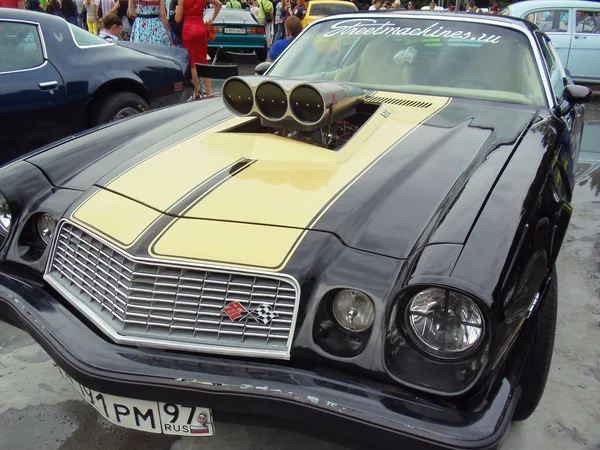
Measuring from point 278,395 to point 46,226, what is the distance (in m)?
1.19

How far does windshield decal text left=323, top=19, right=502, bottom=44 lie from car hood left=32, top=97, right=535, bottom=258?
761mm

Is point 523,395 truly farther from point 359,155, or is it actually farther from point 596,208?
point 596,208

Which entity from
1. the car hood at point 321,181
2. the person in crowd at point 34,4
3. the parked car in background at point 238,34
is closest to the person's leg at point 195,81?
the parked car in background at point 238,34

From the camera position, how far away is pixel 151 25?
6785 mm

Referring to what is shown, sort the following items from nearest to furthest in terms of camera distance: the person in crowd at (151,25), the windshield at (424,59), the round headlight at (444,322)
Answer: the round headlight at (444,322), the windshield at (424,59), the person in crowd at (151,25)

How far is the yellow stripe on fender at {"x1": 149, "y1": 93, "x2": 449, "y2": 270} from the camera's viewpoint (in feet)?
5.44

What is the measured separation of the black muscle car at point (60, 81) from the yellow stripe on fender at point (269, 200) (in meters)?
2.57

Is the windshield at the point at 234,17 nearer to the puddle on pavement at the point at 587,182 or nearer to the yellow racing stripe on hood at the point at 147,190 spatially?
the puddle on pavement at the point at 587,182

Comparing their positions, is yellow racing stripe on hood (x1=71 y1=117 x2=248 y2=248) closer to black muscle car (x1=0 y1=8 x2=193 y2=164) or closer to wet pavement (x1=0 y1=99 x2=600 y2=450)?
wet pavement (x1=0 y1=99 x2=600 y2=450)

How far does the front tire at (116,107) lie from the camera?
477 centimetres

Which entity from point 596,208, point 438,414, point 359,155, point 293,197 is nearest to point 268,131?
point 359,155

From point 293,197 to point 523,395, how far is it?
109cm

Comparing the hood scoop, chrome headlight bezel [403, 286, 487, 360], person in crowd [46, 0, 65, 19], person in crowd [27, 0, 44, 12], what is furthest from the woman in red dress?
chrome headlight bezel [403, 286, 487, 360]

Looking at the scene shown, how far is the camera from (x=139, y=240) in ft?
5.66
